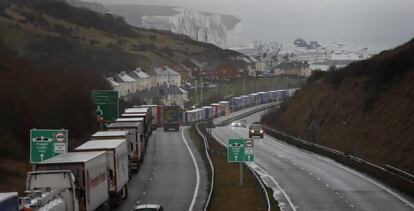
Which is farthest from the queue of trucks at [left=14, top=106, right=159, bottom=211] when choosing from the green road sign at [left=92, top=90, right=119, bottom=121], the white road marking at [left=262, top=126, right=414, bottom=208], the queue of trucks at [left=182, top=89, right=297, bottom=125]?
the queue of trucks at [left=182, top=89, right=297, bottom=125]

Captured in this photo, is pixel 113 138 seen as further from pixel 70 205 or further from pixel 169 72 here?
pixel 169 72

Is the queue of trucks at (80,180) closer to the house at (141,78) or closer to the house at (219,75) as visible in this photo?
the house at (141,78)

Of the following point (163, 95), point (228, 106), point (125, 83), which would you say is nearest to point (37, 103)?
→ point (125, 83)

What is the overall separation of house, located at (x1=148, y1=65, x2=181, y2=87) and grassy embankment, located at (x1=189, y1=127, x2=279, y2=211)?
10995 cm

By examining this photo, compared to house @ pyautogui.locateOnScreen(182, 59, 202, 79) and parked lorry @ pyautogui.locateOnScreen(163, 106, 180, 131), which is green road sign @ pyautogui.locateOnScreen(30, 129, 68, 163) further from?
house @ pyautogui.locateOnScreen(182, 59, 202, 79)

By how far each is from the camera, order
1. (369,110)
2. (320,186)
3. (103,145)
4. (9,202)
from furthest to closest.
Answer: (369,110)
(320,186)
(103,145)
(9,202)

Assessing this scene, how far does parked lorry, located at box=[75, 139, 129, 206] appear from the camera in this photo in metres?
31.0

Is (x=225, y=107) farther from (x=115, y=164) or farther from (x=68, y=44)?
(x=115, y=164)

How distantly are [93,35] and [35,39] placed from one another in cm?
5056

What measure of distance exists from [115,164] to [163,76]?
135 m

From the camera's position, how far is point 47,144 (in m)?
29.8

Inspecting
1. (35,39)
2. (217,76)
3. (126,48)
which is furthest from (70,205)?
(217,76)

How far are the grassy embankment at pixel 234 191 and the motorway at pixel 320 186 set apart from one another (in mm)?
961

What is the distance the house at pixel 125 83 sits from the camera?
136 metres
